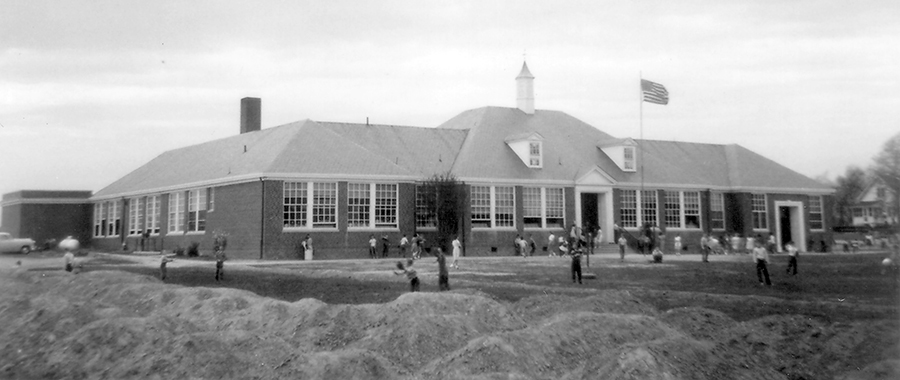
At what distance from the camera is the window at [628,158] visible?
38.9 meters

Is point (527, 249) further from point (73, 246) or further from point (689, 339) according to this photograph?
point (689, 339)

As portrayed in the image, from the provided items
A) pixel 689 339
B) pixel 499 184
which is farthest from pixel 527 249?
pixel 689 339

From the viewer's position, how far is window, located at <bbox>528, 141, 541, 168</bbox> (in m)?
36.7

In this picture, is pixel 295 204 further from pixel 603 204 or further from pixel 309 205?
pixel 603 204

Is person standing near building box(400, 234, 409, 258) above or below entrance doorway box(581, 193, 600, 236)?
below

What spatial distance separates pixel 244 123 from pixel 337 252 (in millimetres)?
7517

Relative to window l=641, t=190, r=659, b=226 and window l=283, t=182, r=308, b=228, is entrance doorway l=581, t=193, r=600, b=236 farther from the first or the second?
window l=283, t=182, r=308, b=228

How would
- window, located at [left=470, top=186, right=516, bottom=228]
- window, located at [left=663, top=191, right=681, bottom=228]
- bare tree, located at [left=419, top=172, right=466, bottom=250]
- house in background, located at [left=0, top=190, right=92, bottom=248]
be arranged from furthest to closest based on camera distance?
window, located at [left=663, top=191, right=681, bottom=228] → window, located at [left=470, top=186, right=516, bottom=228] → bare tree, located at [left=419, top=172, right=466, bottom=250] → house in background, located at [left=0, top=190, right=92, bottom=248]

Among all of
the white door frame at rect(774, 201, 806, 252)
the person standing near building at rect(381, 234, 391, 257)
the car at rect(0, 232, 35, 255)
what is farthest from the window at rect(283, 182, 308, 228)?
the white door frame at rect(774, 201, 806, 252)

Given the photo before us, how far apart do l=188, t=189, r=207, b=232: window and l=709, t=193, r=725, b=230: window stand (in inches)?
926

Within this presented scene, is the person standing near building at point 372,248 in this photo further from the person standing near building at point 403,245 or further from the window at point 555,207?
the window at point 555,207

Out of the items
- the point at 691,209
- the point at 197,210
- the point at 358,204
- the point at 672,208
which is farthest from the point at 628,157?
the point at 197,210

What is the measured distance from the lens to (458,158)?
3584cm

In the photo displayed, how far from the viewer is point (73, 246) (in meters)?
16.9
